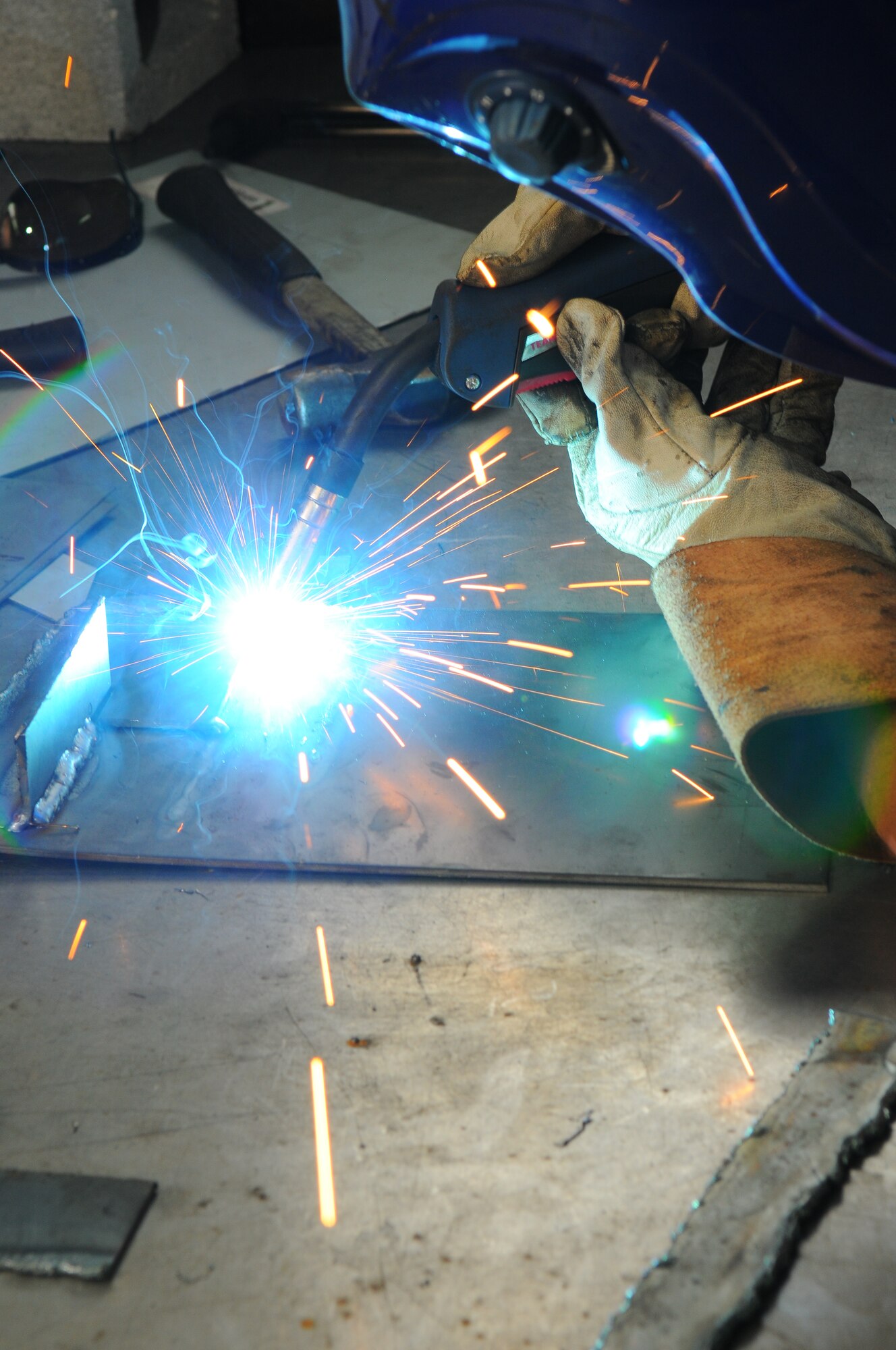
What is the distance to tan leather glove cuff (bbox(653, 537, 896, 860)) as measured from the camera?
1229mm

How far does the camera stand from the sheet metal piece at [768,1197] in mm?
1053

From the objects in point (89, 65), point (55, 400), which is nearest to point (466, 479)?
point (55, 400)

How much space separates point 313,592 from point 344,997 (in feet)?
2.99

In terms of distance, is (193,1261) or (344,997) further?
(344,997)

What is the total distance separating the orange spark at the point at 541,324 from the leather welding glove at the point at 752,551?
2 cm

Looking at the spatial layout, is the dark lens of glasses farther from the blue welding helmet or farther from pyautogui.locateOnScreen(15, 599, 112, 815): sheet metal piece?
the blue welding helmet

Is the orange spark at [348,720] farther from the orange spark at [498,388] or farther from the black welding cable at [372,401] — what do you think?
the orange spark at [498,388]

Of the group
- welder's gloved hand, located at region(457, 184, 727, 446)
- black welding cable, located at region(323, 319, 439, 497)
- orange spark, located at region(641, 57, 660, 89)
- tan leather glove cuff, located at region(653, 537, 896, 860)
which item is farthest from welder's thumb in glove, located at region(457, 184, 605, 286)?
orange spark, located at region(641, 57, 660, 89)

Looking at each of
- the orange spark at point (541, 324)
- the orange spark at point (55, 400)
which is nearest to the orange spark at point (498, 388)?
the orange spark at point (541, 324)

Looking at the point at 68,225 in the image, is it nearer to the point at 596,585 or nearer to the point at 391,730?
the point at 596,585

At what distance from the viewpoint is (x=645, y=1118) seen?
126 cm

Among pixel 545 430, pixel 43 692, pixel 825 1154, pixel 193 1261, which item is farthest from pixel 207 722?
pixel 825 1154

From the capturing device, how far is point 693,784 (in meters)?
1.70

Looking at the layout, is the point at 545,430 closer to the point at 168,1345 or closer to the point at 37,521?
the point at 37,521
